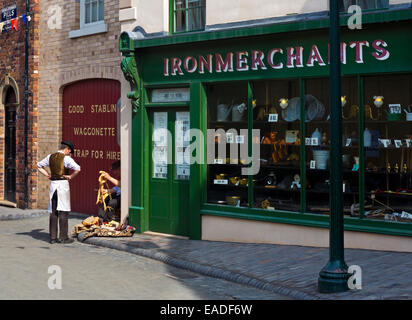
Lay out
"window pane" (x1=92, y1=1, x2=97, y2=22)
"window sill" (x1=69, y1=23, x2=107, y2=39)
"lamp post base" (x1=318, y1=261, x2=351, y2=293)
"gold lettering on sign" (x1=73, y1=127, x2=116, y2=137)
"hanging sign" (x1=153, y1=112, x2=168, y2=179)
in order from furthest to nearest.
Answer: "window pane" (x1=92, y1=1, x2=97, y2=22) < "gold lettering on sign" (x1=73, y1=127, x2=116, y2=137) < "window sill" (x1=69, y1=23, x2=107, y2=39) < "hanging sign" (x1=153, y1=112, x2=168, y2=179) < "lamp post base" (x1=318, y1=261, x2=351, y2=293)

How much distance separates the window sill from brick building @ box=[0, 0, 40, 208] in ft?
5.32

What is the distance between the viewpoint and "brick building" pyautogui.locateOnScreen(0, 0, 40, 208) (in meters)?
16.8

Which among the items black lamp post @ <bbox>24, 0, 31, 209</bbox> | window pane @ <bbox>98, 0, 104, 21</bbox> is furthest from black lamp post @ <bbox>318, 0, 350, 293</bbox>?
black lamp post @ <bbox>24, 0, 31, 209</bbox>

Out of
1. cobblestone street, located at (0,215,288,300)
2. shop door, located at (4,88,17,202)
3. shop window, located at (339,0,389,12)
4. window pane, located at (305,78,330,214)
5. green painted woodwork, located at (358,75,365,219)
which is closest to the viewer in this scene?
cobblestone street, located at (0,215,288,300)

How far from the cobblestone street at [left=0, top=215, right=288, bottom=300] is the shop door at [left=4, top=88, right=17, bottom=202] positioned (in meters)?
6.03

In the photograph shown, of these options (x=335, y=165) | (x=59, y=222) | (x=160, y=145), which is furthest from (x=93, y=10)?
(x=335, y=165)

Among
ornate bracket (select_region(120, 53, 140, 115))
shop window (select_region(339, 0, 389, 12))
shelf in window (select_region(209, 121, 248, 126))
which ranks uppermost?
shop window (select_region(339, 0, 389, 12))

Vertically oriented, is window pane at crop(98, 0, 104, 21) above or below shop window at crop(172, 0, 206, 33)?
above

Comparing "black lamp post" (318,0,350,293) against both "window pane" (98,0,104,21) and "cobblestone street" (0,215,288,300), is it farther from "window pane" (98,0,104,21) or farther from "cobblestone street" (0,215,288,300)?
"window pane" (98,0,104,21)

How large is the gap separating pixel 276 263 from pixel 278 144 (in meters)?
2.44

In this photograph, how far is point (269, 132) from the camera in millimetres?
11555

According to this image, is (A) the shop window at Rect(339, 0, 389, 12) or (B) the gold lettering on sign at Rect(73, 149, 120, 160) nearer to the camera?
(A) the shop window at Rect(339, 0, 389, 12)
